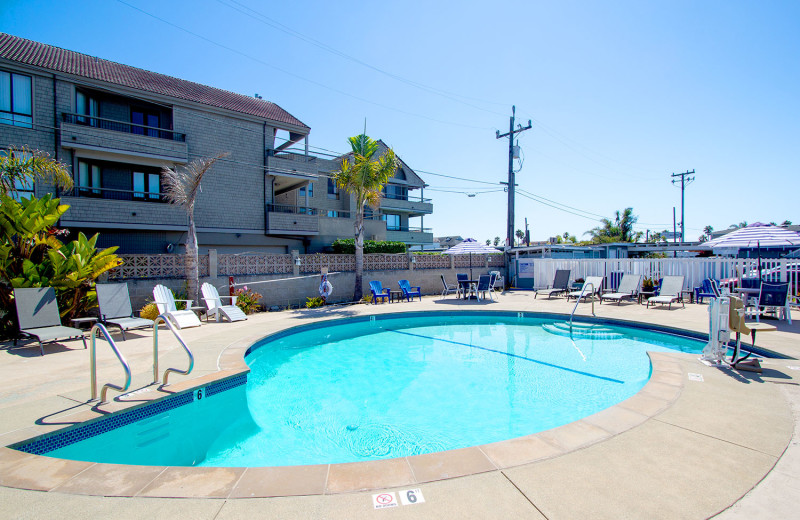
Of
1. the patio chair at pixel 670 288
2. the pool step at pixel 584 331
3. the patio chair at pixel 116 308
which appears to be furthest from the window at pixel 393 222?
the patio chair at pixel 116 308

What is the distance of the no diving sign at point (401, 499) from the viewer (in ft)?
8.27

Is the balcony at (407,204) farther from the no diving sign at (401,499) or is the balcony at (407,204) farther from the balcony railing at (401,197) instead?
the no diving sign at (401,499)

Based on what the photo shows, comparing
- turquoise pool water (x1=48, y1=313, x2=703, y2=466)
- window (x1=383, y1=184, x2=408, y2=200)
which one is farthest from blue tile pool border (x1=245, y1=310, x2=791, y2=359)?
window (x1=383, y1=184, x2=408, y2=200)

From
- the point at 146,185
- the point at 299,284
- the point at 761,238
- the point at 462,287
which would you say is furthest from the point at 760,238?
the point at 146,185

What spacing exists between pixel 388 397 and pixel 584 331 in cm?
669

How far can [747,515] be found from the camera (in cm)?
235

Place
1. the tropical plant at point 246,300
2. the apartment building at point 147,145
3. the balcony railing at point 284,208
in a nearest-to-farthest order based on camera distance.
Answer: the tropical plant at point 246,300 < the apartment building at point 147,145 < the balcony railing at point 284,208

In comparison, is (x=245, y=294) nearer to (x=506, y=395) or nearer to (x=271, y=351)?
(x=271, y=351)

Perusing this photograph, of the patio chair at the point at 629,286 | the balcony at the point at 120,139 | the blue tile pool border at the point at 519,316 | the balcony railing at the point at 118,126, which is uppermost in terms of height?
the balcony railing at the point at 118,126

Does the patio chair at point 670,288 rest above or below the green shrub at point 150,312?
above

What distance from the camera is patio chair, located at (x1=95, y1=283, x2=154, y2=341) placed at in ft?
26.9

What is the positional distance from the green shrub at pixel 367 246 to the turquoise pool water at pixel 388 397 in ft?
42.0

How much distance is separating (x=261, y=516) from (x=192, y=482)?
0.79 metres

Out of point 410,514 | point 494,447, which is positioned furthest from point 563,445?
point 410,514
